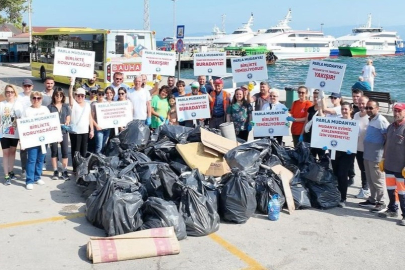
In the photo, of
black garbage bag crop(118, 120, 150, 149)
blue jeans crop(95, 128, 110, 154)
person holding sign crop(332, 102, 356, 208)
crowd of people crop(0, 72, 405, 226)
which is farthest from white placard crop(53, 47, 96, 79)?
person holding sign crop(332, 102, 356, 208)

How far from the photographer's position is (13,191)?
21.8 feet

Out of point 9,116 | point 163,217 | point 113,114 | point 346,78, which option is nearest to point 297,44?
point 346,78

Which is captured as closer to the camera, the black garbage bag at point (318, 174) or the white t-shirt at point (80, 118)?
the black garbage bag at point (318, 174)

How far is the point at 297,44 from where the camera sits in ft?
206

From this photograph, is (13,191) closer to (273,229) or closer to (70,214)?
(70,214)

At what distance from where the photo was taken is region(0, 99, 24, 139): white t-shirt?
6.71 meters

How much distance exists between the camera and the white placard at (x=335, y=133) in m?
6.07

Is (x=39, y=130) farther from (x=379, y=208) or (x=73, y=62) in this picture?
(x=379, y=208)

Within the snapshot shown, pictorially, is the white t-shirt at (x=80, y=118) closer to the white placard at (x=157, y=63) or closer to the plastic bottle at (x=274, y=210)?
the white placard at (x=157, y=63)

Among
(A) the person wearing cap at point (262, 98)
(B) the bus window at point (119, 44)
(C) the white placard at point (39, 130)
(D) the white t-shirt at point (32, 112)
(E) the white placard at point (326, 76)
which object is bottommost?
(C) the white placard at point (39, 130)

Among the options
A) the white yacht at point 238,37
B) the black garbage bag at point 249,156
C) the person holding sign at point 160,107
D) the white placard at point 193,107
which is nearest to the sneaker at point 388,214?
the black garbage bag at point 249,156

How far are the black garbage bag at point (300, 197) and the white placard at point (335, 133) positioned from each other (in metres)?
0.65

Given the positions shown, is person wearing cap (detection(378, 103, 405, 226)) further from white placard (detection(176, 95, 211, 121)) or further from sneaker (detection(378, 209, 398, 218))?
white placard (detection(176, 95, 211, 121))

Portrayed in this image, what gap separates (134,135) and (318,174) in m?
2.91
